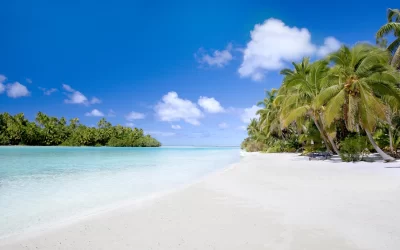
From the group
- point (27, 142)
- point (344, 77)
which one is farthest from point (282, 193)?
point (27, 142)

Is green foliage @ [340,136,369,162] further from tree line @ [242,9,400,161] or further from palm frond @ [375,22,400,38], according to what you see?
palm frond @ [375,22,400,38]

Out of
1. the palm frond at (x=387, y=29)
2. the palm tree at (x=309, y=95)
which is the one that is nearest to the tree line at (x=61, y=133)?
the palm tree at (x=309, y=95)

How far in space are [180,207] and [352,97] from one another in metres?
11.6

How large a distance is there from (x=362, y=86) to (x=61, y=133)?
79.5 meters

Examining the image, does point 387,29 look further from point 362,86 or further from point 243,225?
point 243,225

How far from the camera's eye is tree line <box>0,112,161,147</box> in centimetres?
6581

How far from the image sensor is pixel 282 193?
224 inches

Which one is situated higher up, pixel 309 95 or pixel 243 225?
pixel 309 95

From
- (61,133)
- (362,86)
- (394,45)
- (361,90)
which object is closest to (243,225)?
(361,90)

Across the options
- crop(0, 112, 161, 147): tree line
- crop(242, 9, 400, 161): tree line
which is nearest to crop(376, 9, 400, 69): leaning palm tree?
crop(242, 9, 400, 161): tree line

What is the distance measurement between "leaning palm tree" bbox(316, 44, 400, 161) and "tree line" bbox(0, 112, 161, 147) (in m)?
74.6

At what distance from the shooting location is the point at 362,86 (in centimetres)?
1238

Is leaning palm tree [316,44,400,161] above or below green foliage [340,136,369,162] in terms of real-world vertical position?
above

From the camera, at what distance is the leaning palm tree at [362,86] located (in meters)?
11.9
